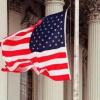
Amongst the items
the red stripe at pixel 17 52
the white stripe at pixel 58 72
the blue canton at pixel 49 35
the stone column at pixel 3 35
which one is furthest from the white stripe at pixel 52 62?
the stone column at pixel 3 35

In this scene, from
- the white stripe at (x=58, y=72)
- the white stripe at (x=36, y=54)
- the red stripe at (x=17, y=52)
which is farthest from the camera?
the red stripe at (x=17, y=52)

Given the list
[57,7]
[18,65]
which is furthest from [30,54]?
[57,7]

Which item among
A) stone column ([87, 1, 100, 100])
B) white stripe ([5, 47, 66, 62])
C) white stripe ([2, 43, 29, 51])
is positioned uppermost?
white stripe ([2, 43, 29, 51])

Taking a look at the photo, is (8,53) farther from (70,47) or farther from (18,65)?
(70,47)

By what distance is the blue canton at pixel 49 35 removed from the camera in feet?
46.2

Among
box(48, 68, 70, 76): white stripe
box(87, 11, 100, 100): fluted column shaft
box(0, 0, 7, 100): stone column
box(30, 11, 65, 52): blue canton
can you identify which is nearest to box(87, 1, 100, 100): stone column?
box(87, 11, 100, 100): fluted column shaft

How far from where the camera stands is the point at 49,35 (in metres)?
14.2

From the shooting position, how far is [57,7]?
20297 mm

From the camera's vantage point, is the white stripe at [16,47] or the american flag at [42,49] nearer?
the american flag at [42,49]

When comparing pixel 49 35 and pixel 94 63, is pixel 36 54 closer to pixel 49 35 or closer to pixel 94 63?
pixel 49 35

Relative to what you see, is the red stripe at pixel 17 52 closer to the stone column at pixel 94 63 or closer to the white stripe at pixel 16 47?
the white stripe at pixel 16 47

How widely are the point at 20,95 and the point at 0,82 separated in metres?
7.18

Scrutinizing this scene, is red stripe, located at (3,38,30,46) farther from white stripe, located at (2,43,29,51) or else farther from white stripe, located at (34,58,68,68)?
white stripe, located at (34,58,68,68)

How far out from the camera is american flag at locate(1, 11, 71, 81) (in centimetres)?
1396
